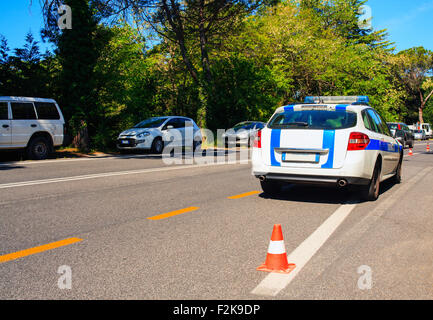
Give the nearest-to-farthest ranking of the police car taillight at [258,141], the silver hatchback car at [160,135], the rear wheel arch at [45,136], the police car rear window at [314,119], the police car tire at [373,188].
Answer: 1. the police car rear window at [314,119]
2. the police car tire at [373,188]
3. the police car taillight at [258,141]
4. the rear wheel arch at [45,136]
5. the silver hatchback car at [160,135]

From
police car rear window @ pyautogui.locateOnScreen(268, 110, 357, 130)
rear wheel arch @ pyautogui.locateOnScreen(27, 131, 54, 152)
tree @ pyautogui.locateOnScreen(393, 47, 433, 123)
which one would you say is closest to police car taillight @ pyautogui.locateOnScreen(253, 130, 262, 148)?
police car rear window @ pyautogui.locateOnScreen(268, 110, 357, 130)

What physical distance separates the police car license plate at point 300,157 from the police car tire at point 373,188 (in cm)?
114

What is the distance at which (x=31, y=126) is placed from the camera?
15.2 meters

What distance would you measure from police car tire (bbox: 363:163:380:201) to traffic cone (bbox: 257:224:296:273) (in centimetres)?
424

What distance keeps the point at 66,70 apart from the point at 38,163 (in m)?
6.65

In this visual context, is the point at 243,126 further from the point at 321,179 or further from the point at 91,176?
the point at 321,179

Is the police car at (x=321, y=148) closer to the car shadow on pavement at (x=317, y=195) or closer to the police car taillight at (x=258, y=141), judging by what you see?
the police car taillight at (x=258, y=141)

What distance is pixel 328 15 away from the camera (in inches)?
2098

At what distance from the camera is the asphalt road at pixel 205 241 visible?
3.70m

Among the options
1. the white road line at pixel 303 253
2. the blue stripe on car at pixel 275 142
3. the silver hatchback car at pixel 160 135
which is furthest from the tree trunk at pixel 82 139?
the white road line at pixel 303 253

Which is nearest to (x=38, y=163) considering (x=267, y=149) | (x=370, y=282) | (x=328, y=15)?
(x=267, y=149)

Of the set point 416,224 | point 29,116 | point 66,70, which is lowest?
point 416,224

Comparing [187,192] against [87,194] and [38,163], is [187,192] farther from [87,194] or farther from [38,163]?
[38,163]

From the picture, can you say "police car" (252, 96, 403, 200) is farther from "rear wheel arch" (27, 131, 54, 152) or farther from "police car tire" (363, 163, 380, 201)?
"rear wheel arch" (27, 131, 54, 152)
